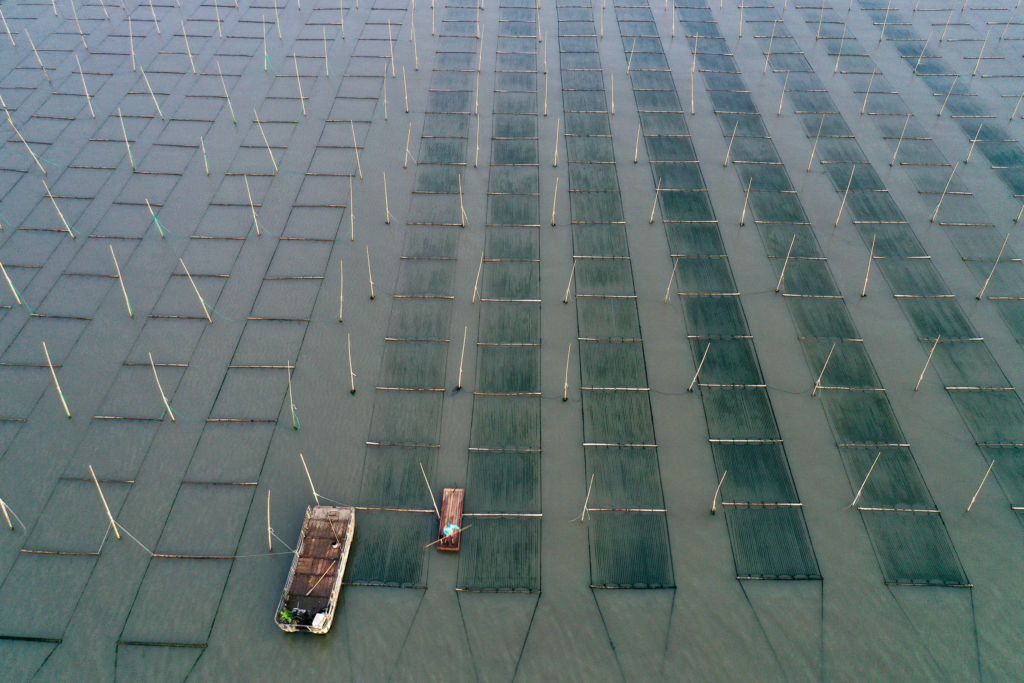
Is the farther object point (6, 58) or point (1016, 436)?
point (6, 58)

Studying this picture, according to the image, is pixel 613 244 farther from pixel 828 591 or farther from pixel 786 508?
pixel 828 591

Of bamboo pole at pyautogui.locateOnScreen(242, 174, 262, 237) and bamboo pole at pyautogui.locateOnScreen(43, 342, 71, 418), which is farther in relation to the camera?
bamboo pole at pyautogui.locateOnScreen(242, 174, 262, 237)

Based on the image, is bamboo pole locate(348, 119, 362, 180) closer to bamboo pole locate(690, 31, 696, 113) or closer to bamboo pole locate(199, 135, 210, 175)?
bamboo pole locate(199, 135, 210, 175)

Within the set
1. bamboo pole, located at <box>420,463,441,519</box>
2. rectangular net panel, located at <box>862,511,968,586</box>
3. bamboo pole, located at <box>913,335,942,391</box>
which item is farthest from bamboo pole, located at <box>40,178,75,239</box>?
bamboo pole, located at <box>913,335,942,391</box>

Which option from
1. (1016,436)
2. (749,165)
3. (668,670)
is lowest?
(668,670)

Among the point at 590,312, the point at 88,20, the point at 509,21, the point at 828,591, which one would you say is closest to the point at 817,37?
the point at 509,21

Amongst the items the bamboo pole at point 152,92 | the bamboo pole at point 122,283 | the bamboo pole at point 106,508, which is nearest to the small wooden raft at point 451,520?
the bamboo pole at point 106,508

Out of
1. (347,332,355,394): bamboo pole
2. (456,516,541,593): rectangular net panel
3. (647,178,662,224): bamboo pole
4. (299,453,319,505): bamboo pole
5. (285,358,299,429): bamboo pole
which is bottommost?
(456,516,541,593): rectangular net panel
